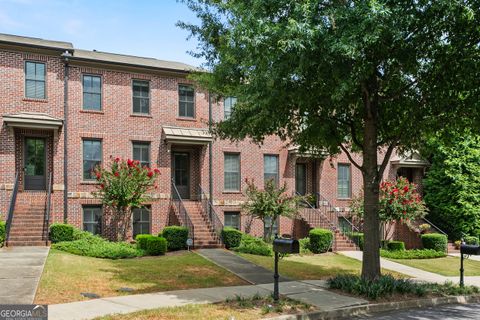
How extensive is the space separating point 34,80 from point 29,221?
17.5 ft

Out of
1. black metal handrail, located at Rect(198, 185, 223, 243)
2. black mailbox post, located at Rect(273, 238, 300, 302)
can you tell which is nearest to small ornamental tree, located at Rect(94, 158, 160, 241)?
black metal handrail, located at Rect(198, 185, 223, 243)

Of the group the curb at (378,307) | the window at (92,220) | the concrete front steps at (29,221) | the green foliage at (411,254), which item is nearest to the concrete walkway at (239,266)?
the curb at (378,307)

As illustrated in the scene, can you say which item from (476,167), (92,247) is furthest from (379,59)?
(476,167)

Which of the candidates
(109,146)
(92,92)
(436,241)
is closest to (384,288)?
(109,146)

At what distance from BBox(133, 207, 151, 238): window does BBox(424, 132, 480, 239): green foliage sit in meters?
14.5

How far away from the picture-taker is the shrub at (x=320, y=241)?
19.6 metres

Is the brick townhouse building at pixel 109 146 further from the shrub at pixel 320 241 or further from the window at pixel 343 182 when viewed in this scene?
the shrub at pixel 320 241

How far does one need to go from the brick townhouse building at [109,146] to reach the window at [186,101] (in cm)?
4

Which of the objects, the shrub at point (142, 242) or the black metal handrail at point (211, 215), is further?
the black metal handrail at point (211, 215)

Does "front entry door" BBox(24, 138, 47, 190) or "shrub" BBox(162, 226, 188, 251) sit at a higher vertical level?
"front entry door" BBox(24, 138, 47, 190)

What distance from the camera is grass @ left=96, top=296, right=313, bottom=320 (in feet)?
27.7

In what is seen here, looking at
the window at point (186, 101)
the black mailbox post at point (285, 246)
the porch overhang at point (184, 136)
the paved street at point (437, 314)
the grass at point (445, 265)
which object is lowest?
the grass at point (445, 265)

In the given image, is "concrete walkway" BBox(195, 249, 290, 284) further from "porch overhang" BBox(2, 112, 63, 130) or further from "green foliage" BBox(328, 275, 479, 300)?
"porch overhang" BBox(2, 112, 63, 130)

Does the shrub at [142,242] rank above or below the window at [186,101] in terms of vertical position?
below
